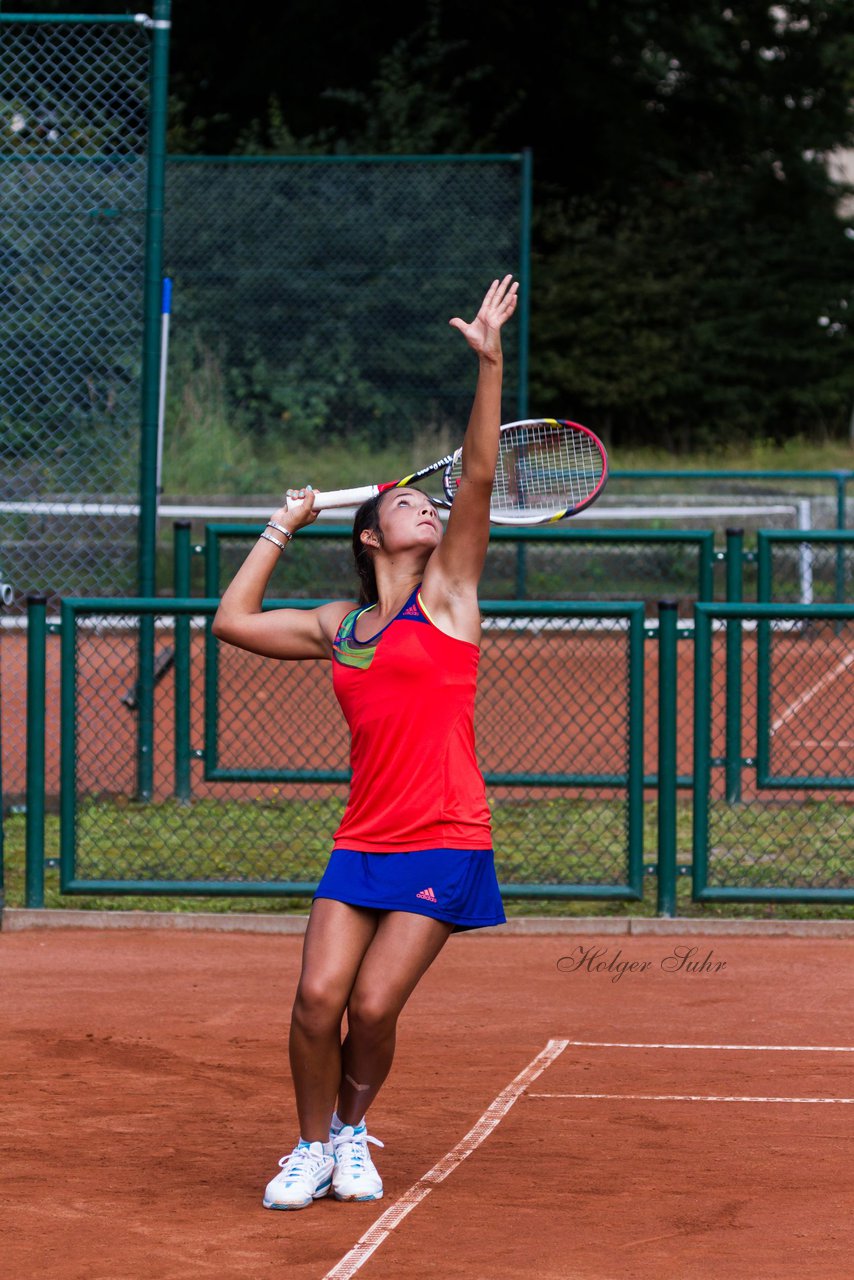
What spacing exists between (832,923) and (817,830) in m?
1.23

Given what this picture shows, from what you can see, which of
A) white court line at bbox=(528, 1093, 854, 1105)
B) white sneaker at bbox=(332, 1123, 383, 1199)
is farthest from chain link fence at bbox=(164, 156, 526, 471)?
white sneaker at bbox=(332, 1123, 383, 1199)

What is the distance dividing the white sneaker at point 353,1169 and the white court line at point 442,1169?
2.9 inches

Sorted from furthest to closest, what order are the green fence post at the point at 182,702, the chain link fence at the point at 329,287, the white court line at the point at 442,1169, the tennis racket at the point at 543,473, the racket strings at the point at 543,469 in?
the chain link fence at the point at 329,287, the green fence post at the point at 182,702, the racket strings at the point at 543,469, the tennis racket at the point at 543,473, the white court line at the point at 442,1169

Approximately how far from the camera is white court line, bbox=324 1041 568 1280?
162 inches

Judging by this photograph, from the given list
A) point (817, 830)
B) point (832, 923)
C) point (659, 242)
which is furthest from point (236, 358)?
point (659, 242)

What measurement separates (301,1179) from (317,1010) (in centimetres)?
43

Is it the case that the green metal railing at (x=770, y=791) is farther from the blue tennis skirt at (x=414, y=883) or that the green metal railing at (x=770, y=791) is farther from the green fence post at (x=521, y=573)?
the green fence post at (x=521, y=573)

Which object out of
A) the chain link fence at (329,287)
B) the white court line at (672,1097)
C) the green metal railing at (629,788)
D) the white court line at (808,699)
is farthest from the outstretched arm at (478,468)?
the chain link fence at (329,287)

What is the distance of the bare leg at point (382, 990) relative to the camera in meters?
4.36

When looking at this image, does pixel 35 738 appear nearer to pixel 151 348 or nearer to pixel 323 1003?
pixel 151 348

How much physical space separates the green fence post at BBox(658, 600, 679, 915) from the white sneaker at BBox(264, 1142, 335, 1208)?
131 inches

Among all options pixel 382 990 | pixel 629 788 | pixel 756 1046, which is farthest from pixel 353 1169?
pixel 629 788

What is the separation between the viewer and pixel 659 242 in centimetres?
2742

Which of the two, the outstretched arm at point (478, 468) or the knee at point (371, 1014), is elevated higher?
the outstretched arm at point (478, 468)
